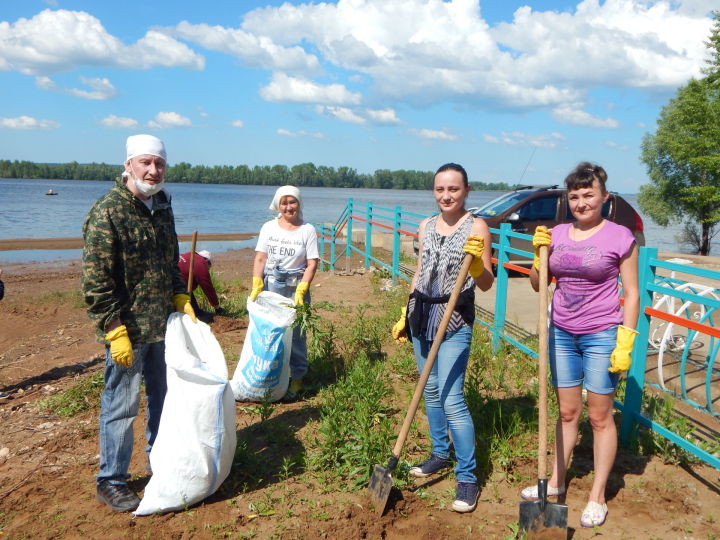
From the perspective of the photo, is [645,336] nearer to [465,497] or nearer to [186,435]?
[465,497]

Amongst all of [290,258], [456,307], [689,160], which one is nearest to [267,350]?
[290,258]

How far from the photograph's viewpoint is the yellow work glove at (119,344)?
2.80m

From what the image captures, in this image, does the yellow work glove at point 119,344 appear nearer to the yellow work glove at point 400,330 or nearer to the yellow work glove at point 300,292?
the yellow work glove at point 400,330

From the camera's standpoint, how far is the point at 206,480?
116 inches

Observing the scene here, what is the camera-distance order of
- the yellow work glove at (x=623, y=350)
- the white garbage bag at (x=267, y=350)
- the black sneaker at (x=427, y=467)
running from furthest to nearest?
the white garbage bag at (x=267, y=350)
the black sneaker at (x=427, y=467)
the yellow work glove at (x=623, y=350)

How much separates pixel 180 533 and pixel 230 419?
0.57 metres

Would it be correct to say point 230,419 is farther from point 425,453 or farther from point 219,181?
point 219,181

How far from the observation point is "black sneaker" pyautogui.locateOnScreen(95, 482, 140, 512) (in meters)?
2.93

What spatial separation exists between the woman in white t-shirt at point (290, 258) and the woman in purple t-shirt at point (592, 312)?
2077 millimetres

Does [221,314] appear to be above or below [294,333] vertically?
below

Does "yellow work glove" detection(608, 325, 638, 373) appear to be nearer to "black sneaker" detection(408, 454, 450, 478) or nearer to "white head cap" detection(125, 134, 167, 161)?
"black sneaker" detection(408, 454, 450, 478)

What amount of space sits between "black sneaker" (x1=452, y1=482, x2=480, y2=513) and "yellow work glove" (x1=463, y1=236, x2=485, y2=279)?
3.61 feet

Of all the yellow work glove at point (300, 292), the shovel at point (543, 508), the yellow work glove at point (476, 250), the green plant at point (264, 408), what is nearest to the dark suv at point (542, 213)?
the yellow work glove at point (300, 292)

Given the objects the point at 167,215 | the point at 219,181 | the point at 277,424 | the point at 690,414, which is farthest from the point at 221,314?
the point at 219,181
